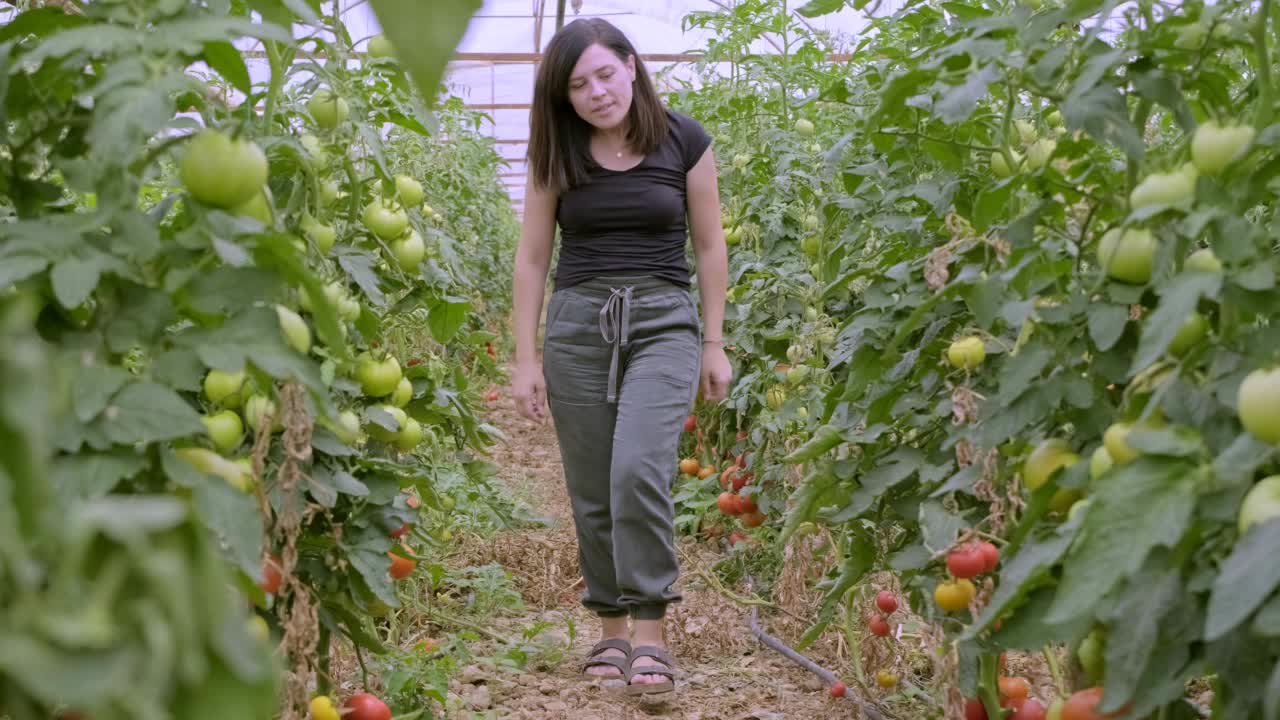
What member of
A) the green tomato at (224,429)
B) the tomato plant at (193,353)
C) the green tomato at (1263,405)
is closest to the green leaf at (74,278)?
the tomato plant at (193,353)

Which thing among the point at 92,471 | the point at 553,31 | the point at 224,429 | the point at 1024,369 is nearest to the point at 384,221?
the point at 224,429

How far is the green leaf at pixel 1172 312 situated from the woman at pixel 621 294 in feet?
6.43

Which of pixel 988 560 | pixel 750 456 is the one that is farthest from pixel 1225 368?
pixel 750 456

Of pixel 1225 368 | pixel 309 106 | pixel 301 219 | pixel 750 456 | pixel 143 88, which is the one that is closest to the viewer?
pixel 143 88

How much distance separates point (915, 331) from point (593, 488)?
1.19 m

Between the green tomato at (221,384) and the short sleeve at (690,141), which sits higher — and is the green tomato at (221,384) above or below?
below

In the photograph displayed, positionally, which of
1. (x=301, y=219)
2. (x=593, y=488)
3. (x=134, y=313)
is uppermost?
(x=134, y=313)

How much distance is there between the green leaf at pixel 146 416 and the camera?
847 millimetres

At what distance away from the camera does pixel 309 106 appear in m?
2.04

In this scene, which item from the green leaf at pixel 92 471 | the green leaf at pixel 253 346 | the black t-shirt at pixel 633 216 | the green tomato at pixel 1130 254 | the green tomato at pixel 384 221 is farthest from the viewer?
the black t-shirt at pixel 633 216

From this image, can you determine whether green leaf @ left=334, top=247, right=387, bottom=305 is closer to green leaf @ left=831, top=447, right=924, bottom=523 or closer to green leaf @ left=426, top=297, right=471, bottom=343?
green leaf @ left=426, top=297, right=471, bottom=343

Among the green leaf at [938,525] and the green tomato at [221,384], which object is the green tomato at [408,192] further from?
the green leaf at [938,525]

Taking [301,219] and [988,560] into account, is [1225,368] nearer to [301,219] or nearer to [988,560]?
[988,560]

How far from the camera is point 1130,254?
1.27 m
